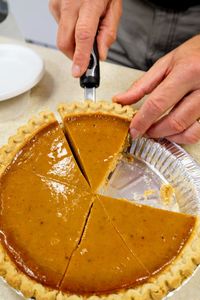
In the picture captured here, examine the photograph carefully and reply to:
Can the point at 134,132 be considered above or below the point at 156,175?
above

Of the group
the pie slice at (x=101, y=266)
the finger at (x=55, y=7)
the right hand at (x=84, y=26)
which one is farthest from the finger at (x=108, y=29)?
the pie slice at (x=101, y=266)

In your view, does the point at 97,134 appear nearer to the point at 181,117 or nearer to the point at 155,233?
the point at 181,117

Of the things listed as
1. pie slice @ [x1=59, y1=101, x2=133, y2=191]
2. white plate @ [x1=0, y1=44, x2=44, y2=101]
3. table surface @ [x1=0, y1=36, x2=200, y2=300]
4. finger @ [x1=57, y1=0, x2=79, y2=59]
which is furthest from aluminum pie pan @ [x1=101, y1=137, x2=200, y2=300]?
white plate @ [x1=0, y1=44, x2=44, y2=101]

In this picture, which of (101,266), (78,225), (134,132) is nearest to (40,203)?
(78,225)

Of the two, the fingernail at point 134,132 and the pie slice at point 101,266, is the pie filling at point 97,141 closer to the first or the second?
the fingernail at point 134,132

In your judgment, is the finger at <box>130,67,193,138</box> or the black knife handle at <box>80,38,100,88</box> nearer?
the finger at <box>130,67,193,138</box>

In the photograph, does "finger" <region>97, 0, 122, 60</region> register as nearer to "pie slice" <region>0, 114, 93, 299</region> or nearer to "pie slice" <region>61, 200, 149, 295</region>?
"pie slice" <region>0, 114, 93, 299</region>

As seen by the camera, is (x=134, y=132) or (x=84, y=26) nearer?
(x=134, y=132)
